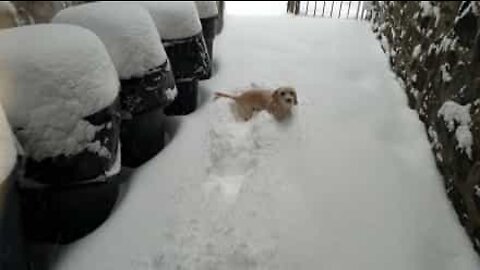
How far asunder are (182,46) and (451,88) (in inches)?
70.9

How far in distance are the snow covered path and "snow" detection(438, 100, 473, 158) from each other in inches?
12.3

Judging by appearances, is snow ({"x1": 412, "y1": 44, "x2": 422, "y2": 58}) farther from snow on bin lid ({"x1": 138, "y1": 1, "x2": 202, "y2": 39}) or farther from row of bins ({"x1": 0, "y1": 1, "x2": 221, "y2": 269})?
row of bins ({"x1": 0, "y1": 1, "x2": 221, "y2": 269})

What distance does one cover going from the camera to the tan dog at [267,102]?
10.6 feet

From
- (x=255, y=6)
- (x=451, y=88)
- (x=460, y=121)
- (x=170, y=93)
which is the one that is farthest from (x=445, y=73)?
(x=255, y=6)

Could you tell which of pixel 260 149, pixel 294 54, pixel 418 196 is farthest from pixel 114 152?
pixel 294 54

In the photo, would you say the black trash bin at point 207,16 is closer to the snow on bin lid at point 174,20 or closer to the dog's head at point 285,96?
the snow on bin lid at point 174,20

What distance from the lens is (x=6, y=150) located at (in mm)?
1698

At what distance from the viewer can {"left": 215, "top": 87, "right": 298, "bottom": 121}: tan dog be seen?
3232 millimetres

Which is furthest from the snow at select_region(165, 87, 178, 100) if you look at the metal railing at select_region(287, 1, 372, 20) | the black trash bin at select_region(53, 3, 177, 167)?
the metal railing at select_region(287, 1, 372, 20)

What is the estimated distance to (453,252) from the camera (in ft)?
6.97

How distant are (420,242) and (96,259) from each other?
1.52 m

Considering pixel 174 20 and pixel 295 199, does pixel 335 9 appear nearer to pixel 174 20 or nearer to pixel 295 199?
pixel 174 20

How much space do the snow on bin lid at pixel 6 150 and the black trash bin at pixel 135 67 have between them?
941 mm

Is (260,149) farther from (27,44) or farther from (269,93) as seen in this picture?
(27,44)
